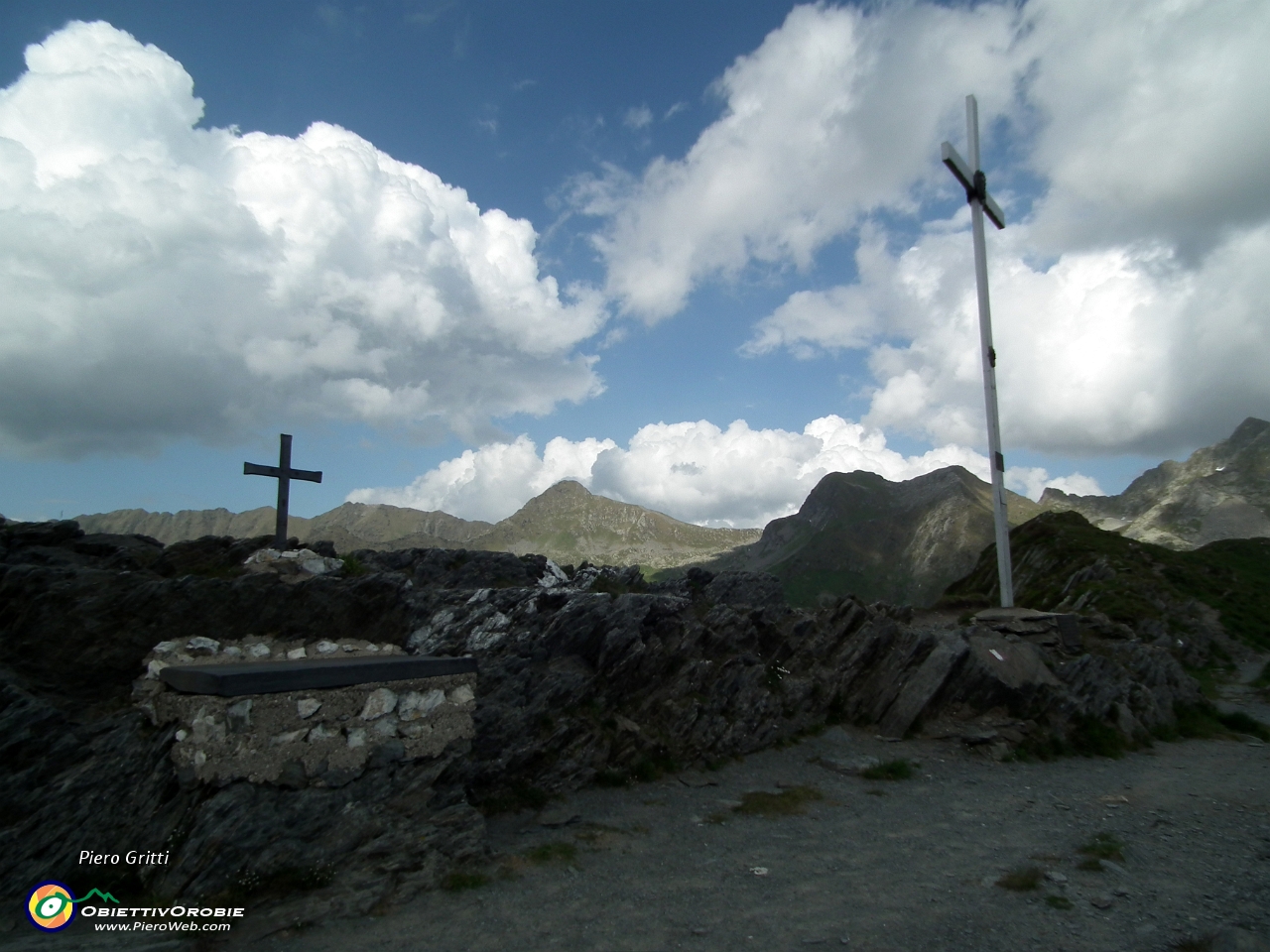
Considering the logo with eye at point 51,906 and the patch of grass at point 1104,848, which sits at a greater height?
the logo with eye at point 51,906

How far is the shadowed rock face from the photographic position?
780 centimetres

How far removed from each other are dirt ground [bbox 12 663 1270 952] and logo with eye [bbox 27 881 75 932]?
0.30m

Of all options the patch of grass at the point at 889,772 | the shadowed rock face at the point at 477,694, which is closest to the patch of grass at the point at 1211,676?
the shadowed rock face at the point at 477,694

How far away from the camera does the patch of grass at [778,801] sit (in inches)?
462

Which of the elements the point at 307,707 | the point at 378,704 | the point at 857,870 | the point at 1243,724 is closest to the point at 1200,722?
the point at 1243,724

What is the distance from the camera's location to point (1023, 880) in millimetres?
8555

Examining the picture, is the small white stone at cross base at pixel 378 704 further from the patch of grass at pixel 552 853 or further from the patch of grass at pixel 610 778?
the patch of grass at pixel 610 778

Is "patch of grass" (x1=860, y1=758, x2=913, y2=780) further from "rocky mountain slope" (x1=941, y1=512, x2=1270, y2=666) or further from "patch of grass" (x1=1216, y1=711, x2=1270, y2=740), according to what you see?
"rocky mountain slope" (x1=941, y1=512, x2=1270, y2=666)

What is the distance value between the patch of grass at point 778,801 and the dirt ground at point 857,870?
7cm

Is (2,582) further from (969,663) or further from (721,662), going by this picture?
(969,663)

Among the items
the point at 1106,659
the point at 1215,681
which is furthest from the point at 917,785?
the point at 1215,681

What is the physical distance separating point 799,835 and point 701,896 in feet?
9.55

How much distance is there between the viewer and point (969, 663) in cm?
1772

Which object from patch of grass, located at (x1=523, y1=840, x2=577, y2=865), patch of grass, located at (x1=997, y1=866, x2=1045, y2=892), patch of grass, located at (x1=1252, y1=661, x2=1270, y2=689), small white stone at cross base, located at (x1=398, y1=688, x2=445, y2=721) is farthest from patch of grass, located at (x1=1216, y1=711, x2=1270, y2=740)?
small white stone at cross base, located at (x1=398, y1=688, x2=445, y2=721)
